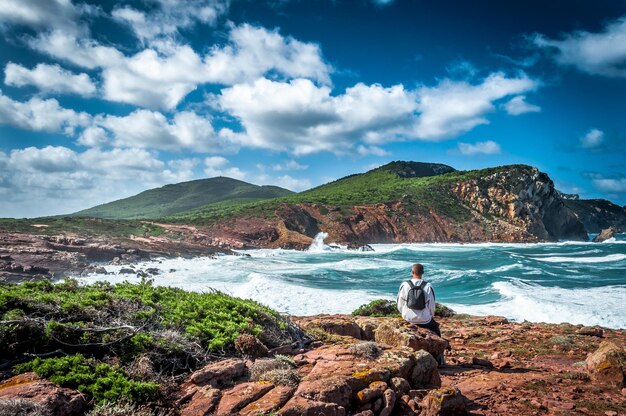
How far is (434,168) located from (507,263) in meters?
97.6

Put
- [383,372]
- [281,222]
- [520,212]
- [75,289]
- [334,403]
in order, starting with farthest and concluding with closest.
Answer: [520,212]
[281,222]
[75,289]
[383,372]
[334,403]

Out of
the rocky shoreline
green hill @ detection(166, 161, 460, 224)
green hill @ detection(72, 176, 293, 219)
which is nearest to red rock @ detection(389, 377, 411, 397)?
the rocky shoreline

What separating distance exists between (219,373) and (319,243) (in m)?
45.3

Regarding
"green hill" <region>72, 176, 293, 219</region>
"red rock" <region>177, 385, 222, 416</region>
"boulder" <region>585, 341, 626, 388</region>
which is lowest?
"boulder" <region>585, 341, 626, 388</region>

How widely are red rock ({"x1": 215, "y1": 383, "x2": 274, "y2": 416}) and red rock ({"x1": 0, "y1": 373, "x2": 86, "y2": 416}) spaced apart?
1292 mm

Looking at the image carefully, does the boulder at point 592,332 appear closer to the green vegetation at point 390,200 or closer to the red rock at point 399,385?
the red rock at point 399,385

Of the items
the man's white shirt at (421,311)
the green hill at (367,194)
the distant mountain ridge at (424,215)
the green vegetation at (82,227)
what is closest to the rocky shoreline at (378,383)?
the man's white shirt at (421,311)

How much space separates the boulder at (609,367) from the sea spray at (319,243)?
4073cm

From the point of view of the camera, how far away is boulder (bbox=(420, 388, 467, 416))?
4004mm

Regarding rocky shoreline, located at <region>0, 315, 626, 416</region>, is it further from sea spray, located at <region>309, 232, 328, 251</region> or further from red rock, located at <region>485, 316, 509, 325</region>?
sea spray, located at <region>309, 232, 328, 251</region>

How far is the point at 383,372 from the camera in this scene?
447 centimetres

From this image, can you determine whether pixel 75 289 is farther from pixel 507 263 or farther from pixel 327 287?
pixel 507 263

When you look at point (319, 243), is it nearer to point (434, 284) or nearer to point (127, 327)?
point (434, 284)

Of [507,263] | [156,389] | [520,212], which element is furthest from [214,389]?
[520,212]
